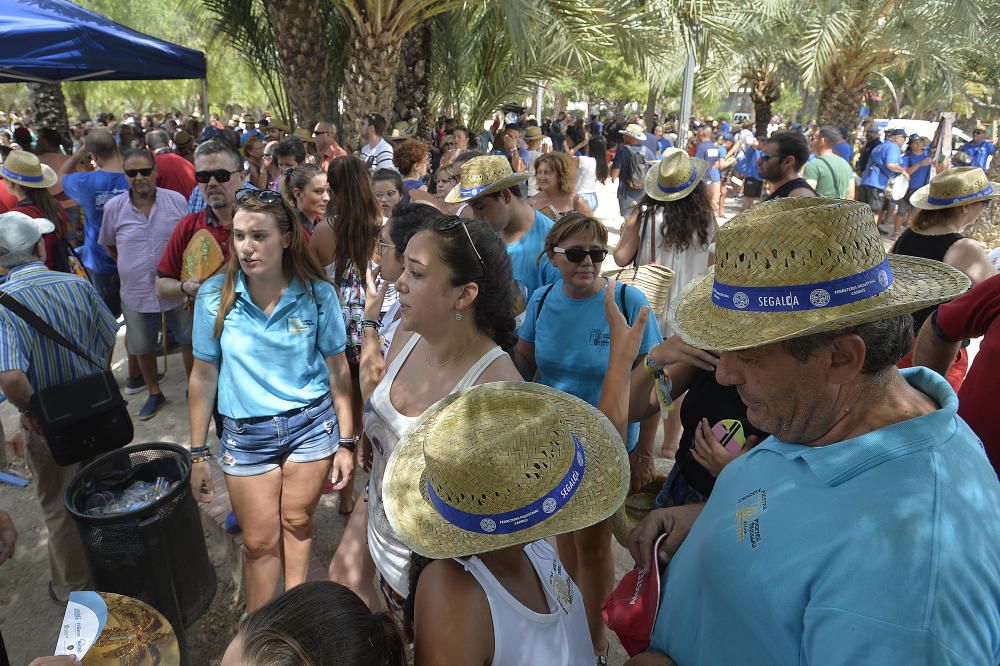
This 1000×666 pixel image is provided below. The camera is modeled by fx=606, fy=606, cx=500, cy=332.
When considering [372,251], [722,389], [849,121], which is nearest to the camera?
[722,389]

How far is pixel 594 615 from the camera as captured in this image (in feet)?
9.35

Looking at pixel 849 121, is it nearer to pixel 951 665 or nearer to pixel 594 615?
pixel 594 615

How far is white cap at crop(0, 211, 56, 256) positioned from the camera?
2.95m

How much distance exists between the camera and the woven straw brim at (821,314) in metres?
1.19

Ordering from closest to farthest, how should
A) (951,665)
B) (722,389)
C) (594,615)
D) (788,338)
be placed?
(951,665) < (788,338) < (722,389) < (594,615)

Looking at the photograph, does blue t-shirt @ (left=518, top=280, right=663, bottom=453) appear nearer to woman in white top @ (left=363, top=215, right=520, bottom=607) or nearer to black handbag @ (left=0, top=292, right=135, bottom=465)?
woman in white top @ (left=363, top=215, right=520, bottom=607)

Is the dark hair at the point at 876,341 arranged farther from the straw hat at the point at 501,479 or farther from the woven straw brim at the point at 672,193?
the woven straw brim at the point at 672,193

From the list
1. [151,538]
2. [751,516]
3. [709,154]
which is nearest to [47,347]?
[151,538]

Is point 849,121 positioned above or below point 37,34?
below

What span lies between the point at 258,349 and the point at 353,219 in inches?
52.0

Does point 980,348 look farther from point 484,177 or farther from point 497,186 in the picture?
point 484,177

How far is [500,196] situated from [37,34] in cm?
530

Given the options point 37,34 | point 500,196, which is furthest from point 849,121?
point 37,34

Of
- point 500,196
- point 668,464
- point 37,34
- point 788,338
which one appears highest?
point 37,34
